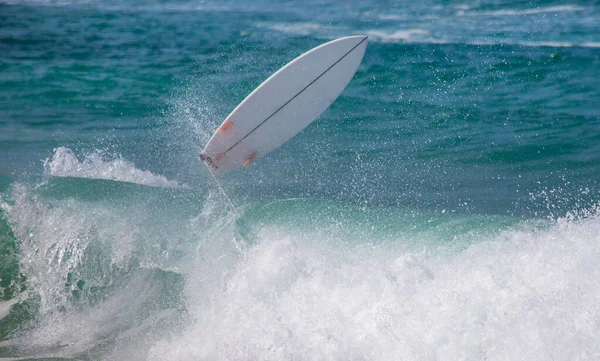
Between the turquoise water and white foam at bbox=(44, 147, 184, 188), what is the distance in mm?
28

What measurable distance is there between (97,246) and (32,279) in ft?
1.92

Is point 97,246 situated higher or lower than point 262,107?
lower

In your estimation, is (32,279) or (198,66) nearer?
(32,279)

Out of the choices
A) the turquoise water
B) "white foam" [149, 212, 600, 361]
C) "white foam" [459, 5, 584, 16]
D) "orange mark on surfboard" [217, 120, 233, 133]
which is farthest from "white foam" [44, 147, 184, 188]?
"white foam" [459, 5, 584, 16]

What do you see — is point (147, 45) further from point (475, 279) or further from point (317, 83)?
point (475, 279)

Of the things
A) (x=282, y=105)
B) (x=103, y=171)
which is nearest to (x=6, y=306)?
(x=103, y=171)

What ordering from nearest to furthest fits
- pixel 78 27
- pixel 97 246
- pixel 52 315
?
pixel 52 315, pixel 97 246, pixel 78 27

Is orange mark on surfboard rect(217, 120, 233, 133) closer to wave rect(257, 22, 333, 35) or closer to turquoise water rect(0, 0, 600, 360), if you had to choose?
turquoise water rect(0, 0, 600, 360)

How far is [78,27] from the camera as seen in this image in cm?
1344

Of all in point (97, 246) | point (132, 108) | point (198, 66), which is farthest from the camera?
point (198, 66)

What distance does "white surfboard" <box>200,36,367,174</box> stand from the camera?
6180 millimetres

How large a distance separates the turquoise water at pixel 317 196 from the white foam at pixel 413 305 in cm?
1

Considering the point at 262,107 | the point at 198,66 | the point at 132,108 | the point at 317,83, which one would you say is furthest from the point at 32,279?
the point at 198,66

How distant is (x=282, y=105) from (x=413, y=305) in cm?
263
